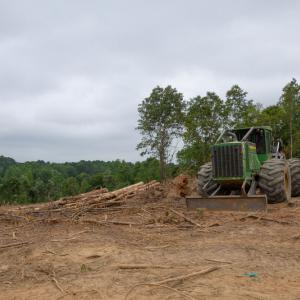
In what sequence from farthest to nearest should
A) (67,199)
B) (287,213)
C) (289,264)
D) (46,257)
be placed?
1. (67,199)
2. (287,213)
3. (46,257)
4. (289,264)

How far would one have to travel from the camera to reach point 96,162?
4003 inches

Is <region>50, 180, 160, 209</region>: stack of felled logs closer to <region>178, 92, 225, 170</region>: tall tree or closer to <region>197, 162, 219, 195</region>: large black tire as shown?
<region>197, 162, 219, 195</region>: large black tire

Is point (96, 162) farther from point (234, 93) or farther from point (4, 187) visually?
point (234, 93)

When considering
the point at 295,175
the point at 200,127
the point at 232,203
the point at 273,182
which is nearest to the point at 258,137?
the point at 295,175

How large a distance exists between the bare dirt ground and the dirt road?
12 millimetres

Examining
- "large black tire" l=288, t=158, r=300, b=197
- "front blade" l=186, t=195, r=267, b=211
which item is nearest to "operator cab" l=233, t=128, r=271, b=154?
"large black tire" l=288, t=158, r=300, b=197

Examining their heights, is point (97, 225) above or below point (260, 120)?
below

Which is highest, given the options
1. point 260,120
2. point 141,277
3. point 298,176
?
point 260,120

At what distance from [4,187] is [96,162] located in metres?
51.4

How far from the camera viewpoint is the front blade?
10.9 meters

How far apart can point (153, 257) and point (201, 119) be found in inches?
946

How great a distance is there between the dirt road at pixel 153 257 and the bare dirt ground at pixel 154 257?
0.04 ft

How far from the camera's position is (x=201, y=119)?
30.3 meters

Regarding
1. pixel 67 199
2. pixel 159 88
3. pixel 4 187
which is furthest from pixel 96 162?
pixel 67 199
